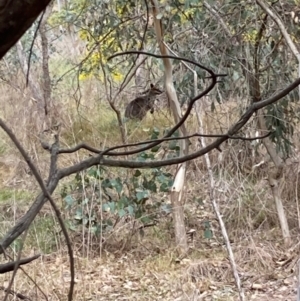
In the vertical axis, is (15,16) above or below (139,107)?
below

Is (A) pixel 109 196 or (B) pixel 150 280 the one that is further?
(A) pixel 109 196

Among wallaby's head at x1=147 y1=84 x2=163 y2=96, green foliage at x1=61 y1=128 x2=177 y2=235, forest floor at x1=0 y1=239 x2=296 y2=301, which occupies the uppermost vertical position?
wallaby's head at x1=147 y1=84 x2=163 y2=96

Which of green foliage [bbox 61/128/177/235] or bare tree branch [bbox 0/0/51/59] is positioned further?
green foliage [bbox 61/128/177/235]

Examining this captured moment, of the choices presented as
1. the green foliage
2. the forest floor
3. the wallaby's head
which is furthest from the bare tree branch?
the wallaby's head

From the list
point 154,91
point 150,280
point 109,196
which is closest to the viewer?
point 150,280

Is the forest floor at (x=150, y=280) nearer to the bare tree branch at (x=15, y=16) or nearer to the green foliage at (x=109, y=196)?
the green foliage at (x=109, y=196)

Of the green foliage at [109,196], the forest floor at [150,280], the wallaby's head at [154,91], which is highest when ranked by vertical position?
the wallaby's head at [154,91]

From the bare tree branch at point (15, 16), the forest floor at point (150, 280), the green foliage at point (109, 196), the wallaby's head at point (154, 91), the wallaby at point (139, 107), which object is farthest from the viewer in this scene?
the wallaby at point (139, 107)

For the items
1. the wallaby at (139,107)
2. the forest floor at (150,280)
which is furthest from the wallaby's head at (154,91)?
the forest floor at (150,280)

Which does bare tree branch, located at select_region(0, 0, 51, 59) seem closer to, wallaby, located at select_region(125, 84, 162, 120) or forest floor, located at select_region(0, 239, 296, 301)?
forest floor, located at select_region(0, 239, 296, 301)

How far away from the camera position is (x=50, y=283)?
231 centimetres

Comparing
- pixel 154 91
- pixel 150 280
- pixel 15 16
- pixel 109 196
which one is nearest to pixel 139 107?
pixel 154 91

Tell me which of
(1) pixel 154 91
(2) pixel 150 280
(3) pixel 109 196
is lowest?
(2) pixel 150 280

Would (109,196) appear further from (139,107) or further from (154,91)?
(139,107)
